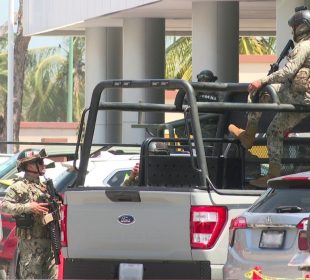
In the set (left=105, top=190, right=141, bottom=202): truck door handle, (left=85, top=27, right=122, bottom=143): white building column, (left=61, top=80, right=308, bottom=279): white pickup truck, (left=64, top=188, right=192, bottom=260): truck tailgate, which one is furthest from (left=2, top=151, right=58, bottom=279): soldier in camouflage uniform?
(left=85, top=27, right=122, bottom=143): white building column

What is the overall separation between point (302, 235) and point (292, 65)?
9.25 ft

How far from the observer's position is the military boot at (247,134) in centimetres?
1026

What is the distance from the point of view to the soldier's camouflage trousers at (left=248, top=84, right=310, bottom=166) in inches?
396

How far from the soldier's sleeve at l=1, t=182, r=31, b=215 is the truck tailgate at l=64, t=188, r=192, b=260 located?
72.5 inches

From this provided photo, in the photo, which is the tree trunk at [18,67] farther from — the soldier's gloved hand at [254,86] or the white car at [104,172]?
the soldier's gloved hand at [254,86]

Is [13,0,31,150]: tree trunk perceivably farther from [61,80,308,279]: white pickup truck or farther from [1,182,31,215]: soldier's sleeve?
[61,80,308,279]: white pickup truck

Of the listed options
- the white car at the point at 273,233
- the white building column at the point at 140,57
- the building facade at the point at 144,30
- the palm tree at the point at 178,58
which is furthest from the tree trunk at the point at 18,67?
the white car at the point at 273,233

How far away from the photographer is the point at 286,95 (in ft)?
33.4

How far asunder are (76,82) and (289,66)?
62291 mm

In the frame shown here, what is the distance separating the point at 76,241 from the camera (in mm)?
9484

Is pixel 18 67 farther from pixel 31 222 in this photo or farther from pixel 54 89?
pixel 31 222

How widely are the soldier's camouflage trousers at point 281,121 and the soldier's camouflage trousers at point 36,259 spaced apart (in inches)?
102

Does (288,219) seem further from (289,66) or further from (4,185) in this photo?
(4,185)

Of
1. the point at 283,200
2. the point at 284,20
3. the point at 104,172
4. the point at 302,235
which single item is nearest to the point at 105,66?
the point at 284,20
